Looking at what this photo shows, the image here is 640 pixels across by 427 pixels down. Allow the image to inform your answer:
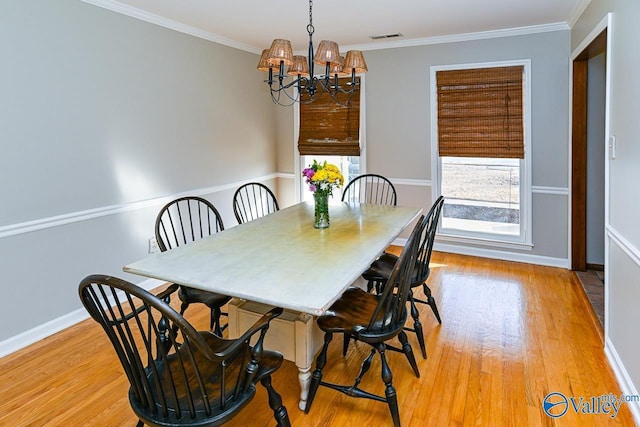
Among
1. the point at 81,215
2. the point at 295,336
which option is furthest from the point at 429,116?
the point at 81,215

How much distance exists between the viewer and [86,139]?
3.09 m

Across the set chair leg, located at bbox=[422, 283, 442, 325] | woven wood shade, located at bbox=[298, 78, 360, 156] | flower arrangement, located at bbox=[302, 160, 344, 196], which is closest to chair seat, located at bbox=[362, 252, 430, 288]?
chair leg, located at bbox=[422, 283, 442, 325]

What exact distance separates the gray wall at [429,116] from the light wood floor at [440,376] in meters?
1.14

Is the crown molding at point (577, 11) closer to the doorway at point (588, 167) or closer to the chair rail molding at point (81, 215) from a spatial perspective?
the doorway at point (588, 167)

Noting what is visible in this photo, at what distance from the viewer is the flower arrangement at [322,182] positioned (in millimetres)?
2632

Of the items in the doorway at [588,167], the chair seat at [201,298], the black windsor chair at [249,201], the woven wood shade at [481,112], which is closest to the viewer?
the chair seat at [201,298]

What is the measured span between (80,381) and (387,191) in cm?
341

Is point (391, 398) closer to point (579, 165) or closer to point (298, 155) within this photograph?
point (579, 165)

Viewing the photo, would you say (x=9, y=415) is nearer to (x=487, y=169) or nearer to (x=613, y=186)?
(x=613, y=186)

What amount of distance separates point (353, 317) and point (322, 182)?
908 millimetres

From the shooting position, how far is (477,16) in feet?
11.8

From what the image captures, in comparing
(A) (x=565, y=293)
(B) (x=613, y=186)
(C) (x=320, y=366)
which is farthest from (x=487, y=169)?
(C) (x=320, y=366)

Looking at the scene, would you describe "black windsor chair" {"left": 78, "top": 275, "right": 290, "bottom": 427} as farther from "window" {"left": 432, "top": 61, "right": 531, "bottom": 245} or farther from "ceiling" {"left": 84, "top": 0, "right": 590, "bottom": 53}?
"window" {"left": 432, "top": 61, "right": 531, "bottom": 245}

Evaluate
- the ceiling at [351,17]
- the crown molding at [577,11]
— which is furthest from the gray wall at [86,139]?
the crown molding at [577,11]
